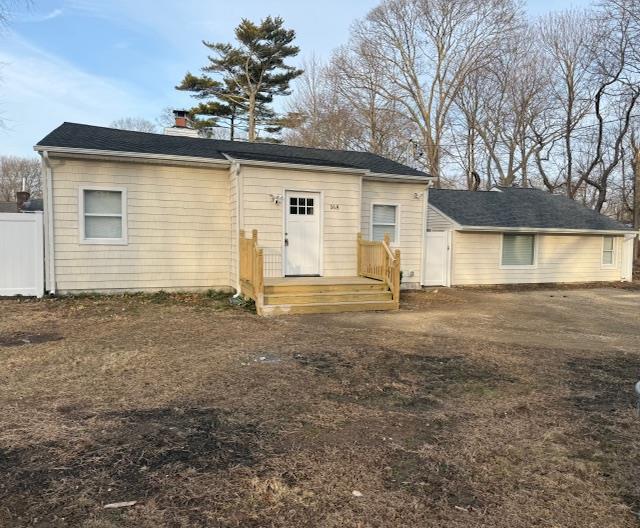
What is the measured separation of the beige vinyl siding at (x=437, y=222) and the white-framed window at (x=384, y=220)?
2.94 meters

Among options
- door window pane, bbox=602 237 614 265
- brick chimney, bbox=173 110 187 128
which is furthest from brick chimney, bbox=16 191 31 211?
door window pane, bbox=602 237 614 265

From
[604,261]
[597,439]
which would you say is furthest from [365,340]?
[604,261]

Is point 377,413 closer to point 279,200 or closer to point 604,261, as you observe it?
point 279,200

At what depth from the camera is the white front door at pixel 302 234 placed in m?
10.3

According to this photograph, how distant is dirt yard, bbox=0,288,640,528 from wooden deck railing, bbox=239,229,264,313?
1611 mm

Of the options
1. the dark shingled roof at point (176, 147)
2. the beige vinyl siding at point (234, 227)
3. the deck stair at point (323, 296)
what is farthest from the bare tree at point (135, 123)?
the deck stair at point (323, 296)

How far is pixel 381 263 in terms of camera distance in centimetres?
985

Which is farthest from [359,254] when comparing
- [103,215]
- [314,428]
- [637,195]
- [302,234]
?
[637,195]

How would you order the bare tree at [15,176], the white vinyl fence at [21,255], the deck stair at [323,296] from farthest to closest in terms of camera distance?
1. the bare tree at [15,176]
2. the white vinyl fence at [21,255]
3. the deck stair at [323,296]

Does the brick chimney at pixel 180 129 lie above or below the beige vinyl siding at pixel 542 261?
above

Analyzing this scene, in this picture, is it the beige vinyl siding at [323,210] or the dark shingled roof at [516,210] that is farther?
the dark shingled roof at [516,210]

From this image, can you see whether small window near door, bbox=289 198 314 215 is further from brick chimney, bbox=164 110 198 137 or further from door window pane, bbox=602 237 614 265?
door window pane, bbox=602 237 614 265

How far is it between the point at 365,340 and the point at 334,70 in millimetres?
23610

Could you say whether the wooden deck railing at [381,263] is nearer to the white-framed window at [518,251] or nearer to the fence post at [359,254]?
the fence post at [359,254]
